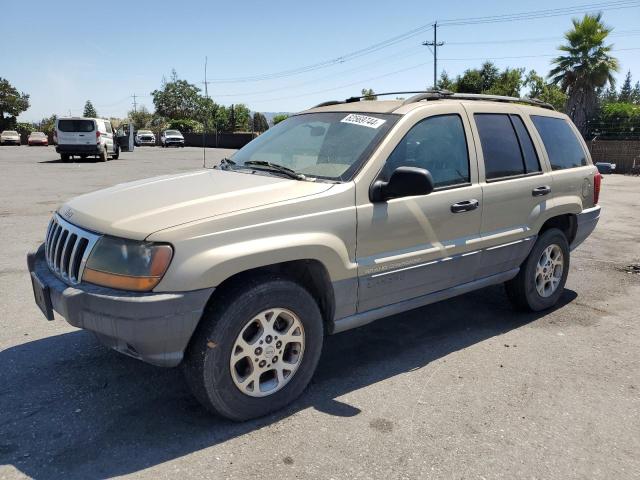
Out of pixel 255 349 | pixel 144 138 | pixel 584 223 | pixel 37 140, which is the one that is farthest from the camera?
pixel 144 138

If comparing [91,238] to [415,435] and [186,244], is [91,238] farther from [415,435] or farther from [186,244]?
[415,435]

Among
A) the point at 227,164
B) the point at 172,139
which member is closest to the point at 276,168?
the point at 227,164

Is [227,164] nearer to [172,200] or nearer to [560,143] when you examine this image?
[172,200]

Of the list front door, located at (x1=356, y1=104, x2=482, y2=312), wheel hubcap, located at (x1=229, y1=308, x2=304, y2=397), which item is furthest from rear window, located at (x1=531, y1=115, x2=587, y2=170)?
wheel hubcap, located at (x1=229, y1=308, x2=304, y2=397)

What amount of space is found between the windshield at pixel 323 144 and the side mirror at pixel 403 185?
0.19 metres

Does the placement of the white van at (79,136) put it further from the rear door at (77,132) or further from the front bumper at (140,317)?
the front bumper at (140,317)

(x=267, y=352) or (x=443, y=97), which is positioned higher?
(x=443, y=97)

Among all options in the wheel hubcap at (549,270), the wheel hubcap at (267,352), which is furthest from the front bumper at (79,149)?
the wheel hubcap at (267,352)

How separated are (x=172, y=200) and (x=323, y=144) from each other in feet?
Result: 4.05

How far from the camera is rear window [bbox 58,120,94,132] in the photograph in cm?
2290

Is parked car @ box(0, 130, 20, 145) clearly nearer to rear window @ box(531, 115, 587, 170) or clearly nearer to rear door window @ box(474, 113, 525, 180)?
rear window @ box(531, 115, 587, 170)

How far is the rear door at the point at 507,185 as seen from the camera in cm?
416

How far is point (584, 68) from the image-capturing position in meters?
29.0

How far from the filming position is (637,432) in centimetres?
305
